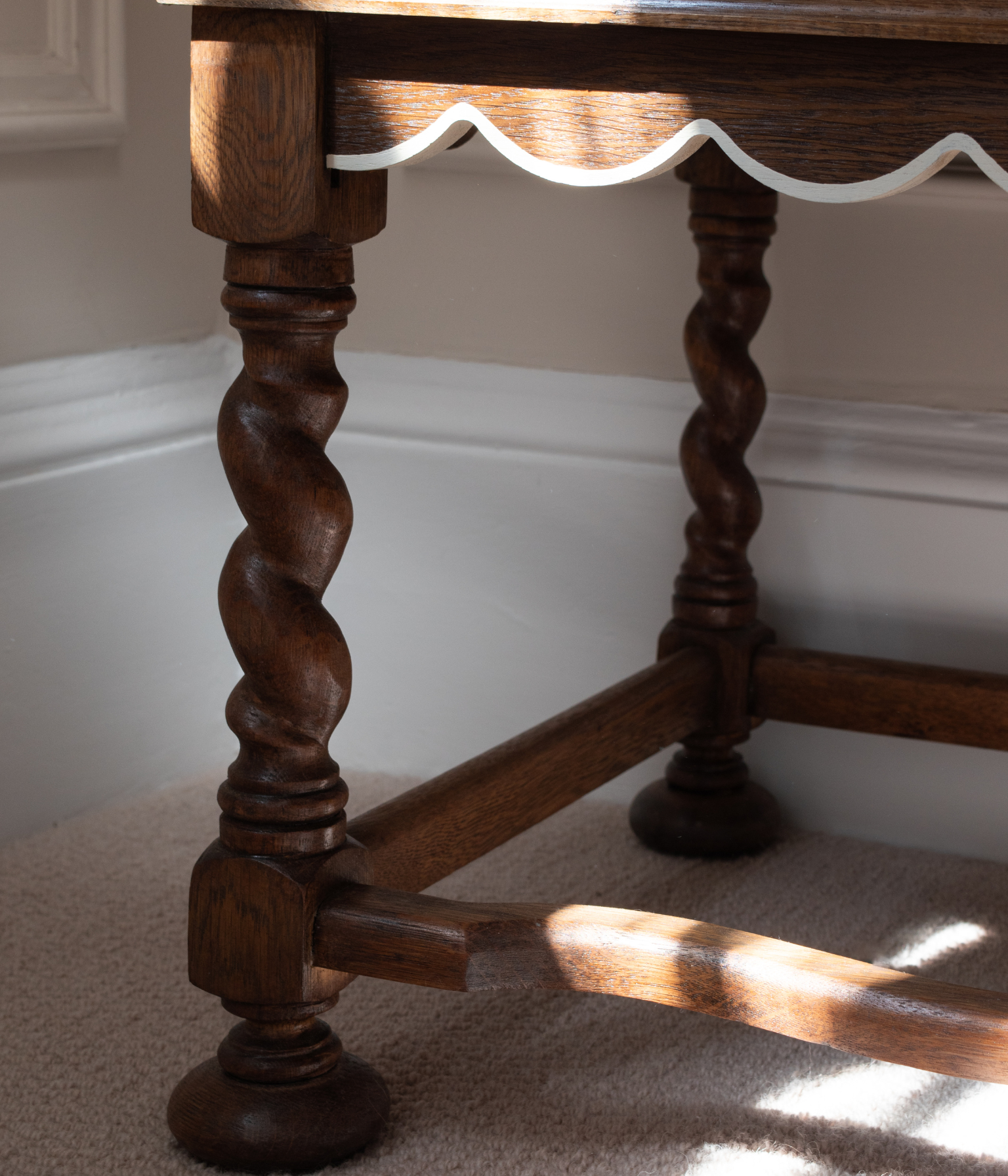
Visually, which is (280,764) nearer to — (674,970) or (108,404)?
(674,970)

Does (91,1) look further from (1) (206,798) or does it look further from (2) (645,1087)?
(2) (645,1087)

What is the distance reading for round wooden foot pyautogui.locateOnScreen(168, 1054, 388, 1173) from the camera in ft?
2.66

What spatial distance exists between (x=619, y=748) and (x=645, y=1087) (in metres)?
→ 0.26

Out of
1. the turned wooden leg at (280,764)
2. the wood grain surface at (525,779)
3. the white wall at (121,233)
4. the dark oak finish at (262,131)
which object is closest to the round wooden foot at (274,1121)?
the turned wooden leg at (280,764)

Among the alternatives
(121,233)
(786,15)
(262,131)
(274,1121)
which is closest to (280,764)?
(274,1121)

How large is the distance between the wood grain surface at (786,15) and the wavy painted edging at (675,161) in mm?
46

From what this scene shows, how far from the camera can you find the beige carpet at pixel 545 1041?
840mm

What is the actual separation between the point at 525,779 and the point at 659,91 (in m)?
0.45

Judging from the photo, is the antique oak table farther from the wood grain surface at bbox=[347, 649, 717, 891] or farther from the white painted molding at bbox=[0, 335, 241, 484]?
the white painted molding at bbox=[0, 335, 241, 484]

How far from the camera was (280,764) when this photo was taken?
0.82 meters

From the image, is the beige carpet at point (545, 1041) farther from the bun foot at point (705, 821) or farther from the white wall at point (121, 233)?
the white wall at point (121, 233)

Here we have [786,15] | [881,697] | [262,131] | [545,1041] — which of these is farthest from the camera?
[881,697]

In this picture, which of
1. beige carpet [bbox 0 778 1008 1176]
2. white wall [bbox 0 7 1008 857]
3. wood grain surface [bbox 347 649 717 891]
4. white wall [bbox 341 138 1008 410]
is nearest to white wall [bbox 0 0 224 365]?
white wall [bbox 0 7 1008 857]

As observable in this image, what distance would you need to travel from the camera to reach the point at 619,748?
109 centimetres
